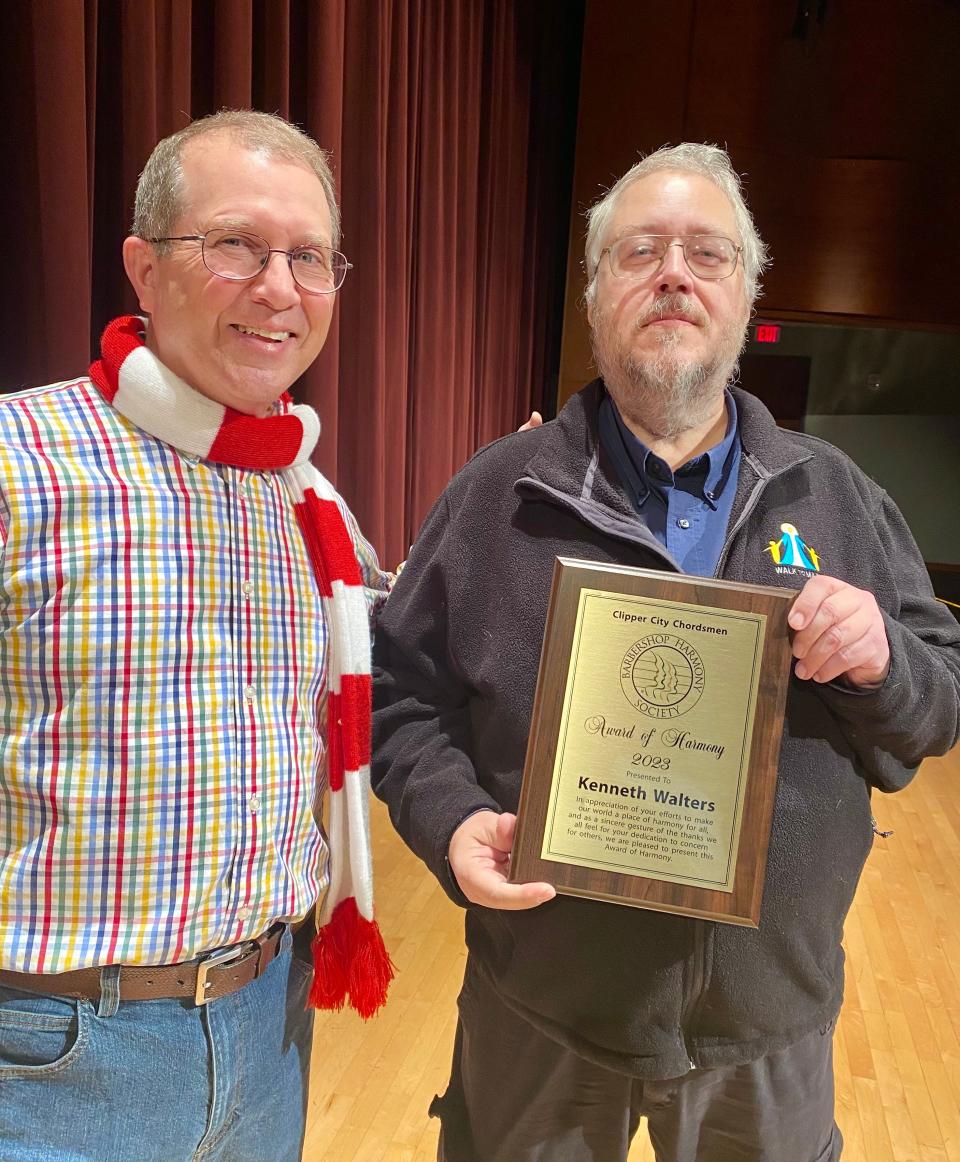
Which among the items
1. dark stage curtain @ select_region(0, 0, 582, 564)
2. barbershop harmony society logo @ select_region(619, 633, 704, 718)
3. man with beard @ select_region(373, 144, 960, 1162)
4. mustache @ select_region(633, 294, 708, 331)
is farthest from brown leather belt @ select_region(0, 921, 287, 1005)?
dark stage curtain @ select_region(0, 0, 582, 564)

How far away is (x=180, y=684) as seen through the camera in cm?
101

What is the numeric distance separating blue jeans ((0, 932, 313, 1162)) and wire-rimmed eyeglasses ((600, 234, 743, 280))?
100cm

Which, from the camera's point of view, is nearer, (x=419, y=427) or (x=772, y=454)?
(x=772, y=454)

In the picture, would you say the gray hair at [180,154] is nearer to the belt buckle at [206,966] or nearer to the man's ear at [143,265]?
the man's ear at [143,265]

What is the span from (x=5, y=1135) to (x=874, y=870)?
2.90 metres

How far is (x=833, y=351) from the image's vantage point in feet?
19.7

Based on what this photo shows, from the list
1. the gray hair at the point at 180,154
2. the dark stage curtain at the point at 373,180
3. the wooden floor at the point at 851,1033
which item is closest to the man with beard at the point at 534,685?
the gray hair at the point at 180,154

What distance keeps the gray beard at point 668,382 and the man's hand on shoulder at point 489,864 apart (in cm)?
55

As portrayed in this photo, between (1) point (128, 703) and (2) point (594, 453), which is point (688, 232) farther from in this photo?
(1) point (128, 703)

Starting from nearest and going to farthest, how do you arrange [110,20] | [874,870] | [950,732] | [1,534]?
[1,534] < [950,732] < [110,20] < [874,870]

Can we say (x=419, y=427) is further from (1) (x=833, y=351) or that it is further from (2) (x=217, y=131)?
(1) (x=833, y=351)

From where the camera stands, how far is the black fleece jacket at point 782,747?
3.68 ft

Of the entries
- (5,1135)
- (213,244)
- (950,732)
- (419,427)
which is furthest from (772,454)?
(419,427)

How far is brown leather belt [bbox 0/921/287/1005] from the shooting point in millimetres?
973
